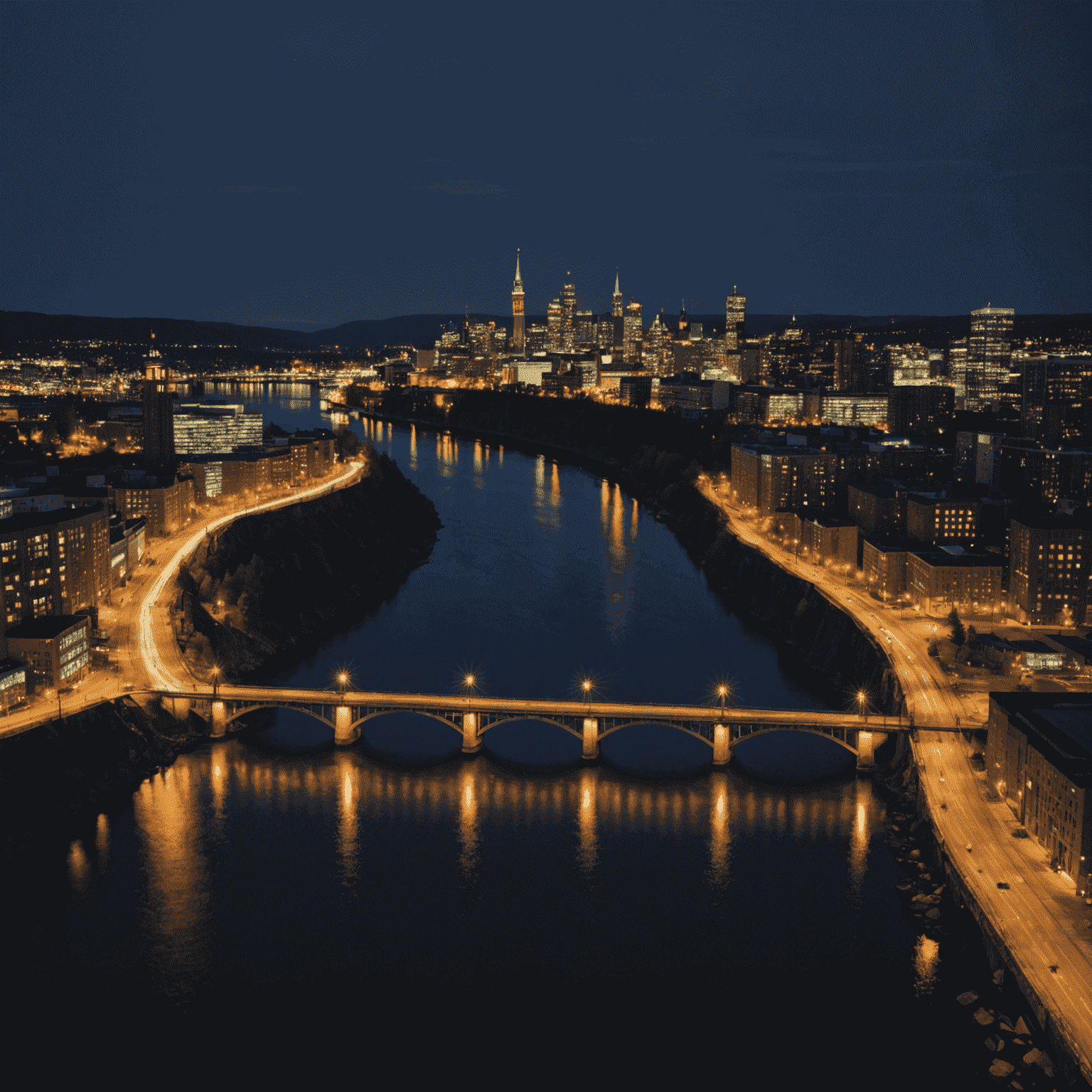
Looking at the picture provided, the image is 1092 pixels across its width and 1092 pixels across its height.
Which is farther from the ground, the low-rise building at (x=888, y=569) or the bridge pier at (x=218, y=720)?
the low-rise building at (x=888, y=569)

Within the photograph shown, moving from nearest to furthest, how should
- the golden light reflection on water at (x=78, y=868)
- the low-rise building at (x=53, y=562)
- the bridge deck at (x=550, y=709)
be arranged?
the golden light reflection on water at (x=78, y=868) → the bridge deck at (x=550, y=709) → the low-rise building at (x=53, y=562)

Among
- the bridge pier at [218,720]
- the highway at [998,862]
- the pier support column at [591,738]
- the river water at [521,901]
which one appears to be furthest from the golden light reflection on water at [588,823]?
the bridge pier at [218,720]

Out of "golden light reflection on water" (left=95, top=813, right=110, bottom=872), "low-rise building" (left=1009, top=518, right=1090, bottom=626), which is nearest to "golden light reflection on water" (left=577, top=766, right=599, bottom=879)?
"golden light reflection on water" (left=95, top=813, right=110, bottom=872)

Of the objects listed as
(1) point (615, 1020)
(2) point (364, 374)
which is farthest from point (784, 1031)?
(2) point (364, 374)

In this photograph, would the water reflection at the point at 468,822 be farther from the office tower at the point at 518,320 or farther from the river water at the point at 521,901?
the office tower at the point at 518,320

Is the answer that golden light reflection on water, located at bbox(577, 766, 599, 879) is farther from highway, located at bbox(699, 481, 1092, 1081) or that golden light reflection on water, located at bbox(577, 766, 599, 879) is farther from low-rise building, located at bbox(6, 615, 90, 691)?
low-rise building, located at bbox(6, 615, 90, 691)

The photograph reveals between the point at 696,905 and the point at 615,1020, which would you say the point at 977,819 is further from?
the point at 615,1020
